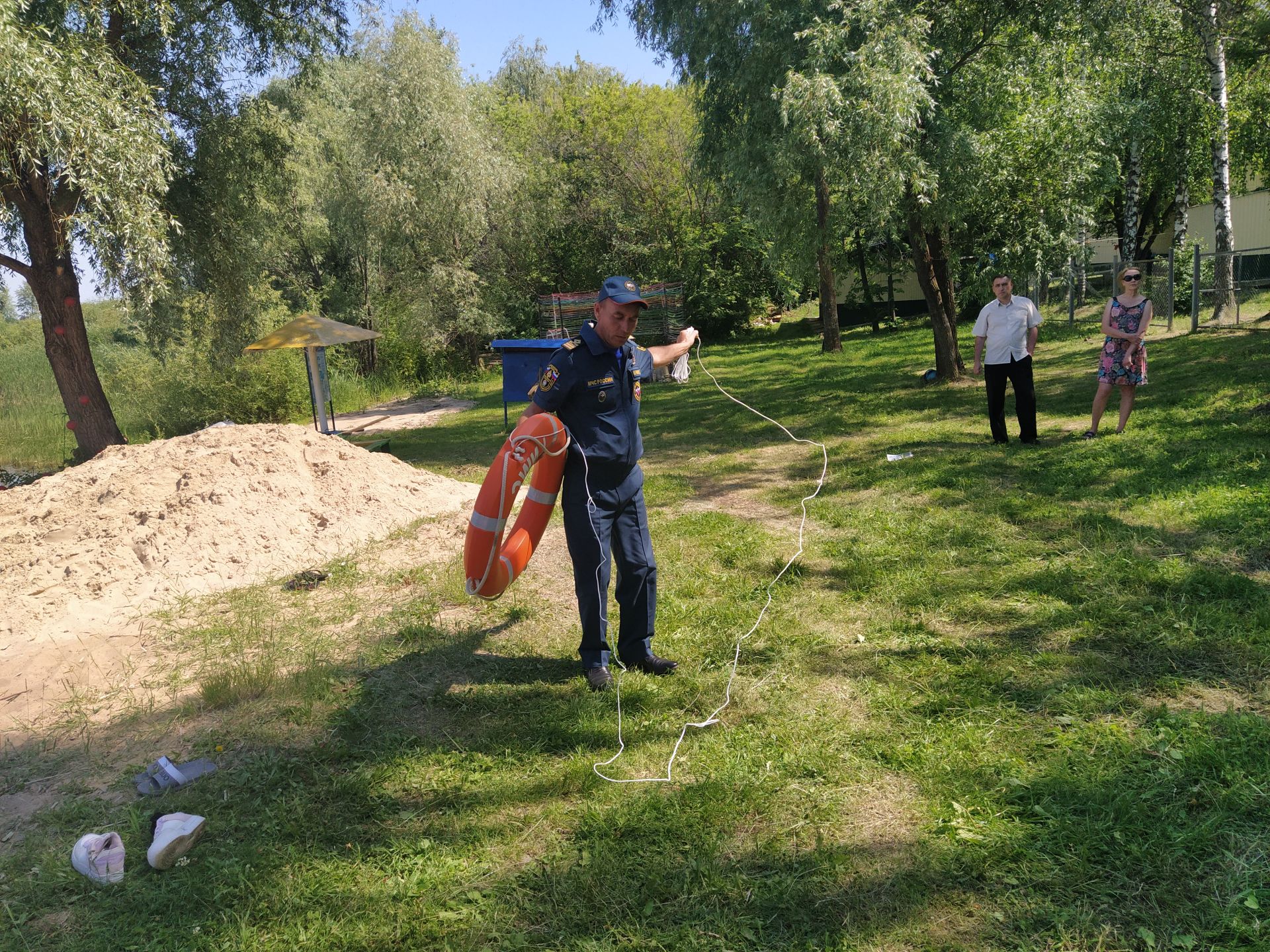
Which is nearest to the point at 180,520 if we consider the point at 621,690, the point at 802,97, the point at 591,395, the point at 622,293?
the point at 591,395

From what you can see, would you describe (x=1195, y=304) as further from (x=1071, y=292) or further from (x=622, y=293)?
(x=622, y=293)

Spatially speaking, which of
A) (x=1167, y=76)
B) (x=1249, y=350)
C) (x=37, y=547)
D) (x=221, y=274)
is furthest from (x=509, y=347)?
(x=1167, y=76)

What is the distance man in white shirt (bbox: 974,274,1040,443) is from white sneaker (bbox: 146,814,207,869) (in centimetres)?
817

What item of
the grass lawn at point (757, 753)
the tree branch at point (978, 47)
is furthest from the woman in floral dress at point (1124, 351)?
the tree branch at point (978, 47)

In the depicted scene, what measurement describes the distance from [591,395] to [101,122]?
8768mm

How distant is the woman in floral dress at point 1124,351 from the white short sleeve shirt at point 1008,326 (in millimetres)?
748

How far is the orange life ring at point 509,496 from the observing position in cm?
450

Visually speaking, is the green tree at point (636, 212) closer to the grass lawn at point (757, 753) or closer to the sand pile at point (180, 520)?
the sand pile at point (180, 520)

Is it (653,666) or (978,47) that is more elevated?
(978,47)

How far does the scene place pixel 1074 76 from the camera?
16.7 metres

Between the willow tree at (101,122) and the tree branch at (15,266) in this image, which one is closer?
the willow tree at (101,122)

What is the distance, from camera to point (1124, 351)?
8.88 m

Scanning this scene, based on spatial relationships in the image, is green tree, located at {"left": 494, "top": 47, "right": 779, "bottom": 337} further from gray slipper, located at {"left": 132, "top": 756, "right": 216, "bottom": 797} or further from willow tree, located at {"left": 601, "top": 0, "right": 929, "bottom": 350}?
gray slipper, located at {"left": 132, "top": 756, "right": 216, "bottom": 797}

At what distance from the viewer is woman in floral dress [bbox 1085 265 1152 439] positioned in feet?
28.7
